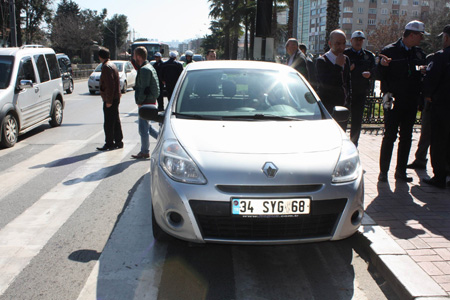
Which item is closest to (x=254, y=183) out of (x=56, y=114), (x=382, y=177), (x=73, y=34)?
(x=382, y=177)

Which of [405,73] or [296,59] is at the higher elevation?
[296,59]

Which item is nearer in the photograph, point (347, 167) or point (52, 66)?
point (347, 167)

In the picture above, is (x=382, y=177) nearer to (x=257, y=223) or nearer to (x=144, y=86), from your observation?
(x=257, y=223)

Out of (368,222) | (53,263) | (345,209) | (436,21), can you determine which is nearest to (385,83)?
(368,222)

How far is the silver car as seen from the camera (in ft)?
10.1

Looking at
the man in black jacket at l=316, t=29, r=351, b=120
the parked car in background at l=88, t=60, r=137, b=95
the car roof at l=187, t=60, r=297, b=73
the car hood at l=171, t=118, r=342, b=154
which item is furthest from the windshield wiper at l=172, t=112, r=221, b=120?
the parked car in background at l=88, t=60, r=137, b=95

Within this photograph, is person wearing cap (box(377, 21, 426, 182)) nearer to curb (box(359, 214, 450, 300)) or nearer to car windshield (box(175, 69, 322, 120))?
car windshield (box(175, 69, 322, 120))

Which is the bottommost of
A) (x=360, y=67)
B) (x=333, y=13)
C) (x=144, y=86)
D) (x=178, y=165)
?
(x=178, y=165)

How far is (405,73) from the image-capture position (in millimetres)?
5484

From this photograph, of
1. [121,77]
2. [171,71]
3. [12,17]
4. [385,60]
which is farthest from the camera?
[12,17]

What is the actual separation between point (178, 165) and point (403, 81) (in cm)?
354

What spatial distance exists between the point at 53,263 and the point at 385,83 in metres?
4.49

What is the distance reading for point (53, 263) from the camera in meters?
3.51

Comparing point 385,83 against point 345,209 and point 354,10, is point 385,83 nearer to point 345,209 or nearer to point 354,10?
point 345,209
